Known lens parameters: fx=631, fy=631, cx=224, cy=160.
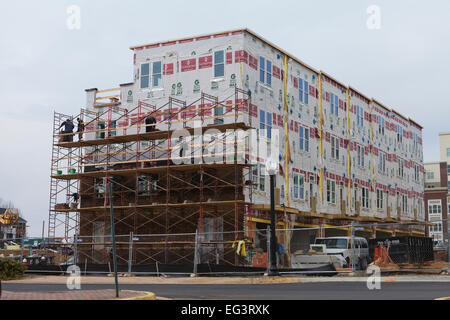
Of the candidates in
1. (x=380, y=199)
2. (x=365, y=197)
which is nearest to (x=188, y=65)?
(x=365, y=197)

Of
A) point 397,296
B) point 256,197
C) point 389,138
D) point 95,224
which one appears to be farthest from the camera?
point 389,138

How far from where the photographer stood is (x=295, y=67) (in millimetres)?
44000

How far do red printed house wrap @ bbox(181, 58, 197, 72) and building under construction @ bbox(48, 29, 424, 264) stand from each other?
0.24 feet

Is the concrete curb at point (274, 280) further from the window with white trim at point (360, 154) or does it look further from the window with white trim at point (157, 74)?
the window with white trim at point (360, 154)

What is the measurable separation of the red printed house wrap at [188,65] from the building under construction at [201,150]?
0.07m

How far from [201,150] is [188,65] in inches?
257

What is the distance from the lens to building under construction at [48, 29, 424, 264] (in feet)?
120

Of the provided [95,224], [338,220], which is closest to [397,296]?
[95,224]

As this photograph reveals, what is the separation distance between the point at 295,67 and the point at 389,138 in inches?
778

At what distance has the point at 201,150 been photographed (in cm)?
3634

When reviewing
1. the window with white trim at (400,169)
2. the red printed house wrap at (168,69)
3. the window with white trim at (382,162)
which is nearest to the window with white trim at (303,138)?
the red printed house wrap at (168,69)

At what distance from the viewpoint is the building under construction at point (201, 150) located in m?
36.7

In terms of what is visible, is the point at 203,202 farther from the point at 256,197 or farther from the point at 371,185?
the point at 371,185
